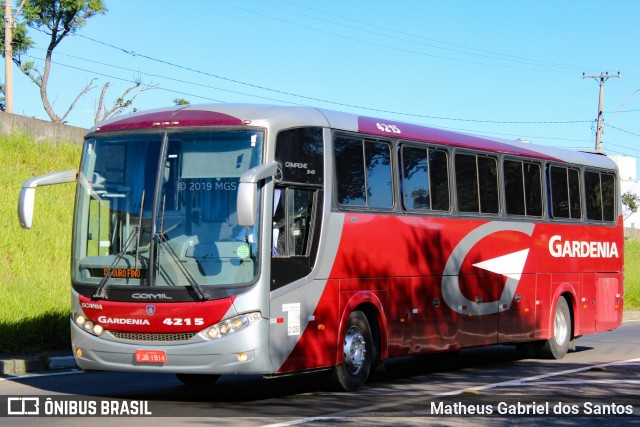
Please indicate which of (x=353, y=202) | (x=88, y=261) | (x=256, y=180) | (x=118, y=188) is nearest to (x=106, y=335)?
(x=88, y=261)

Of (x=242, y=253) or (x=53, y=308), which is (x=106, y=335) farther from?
(x=53, y=308)

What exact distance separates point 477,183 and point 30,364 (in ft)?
23.1

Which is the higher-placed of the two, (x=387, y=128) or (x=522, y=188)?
(x=387, y=128)

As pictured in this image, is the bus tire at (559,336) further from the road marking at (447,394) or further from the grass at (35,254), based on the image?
the grass at (35,254)

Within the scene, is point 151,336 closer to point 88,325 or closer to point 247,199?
point 88,325

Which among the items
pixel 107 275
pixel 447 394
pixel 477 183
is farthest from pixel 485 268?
pixel 107 275

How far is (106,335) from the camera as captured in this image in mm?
11883

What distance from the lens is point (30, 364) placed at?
50.4 ft

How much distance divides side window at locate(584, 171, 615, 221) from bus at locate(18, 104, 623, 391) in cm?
418

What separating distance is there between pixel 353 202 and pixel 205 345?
9.65 feet

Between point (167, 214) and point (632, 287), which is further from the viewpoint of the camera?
point (632, 287)

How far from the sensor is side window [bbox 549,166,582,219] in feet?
60.5

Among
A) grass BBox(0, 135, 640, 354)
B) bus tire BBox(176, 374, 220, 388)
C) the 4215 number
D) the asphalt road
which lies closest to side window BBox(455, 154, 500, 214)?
the 4215 number

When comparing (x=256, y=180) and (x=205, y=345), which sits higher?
(x=256, y=180)
